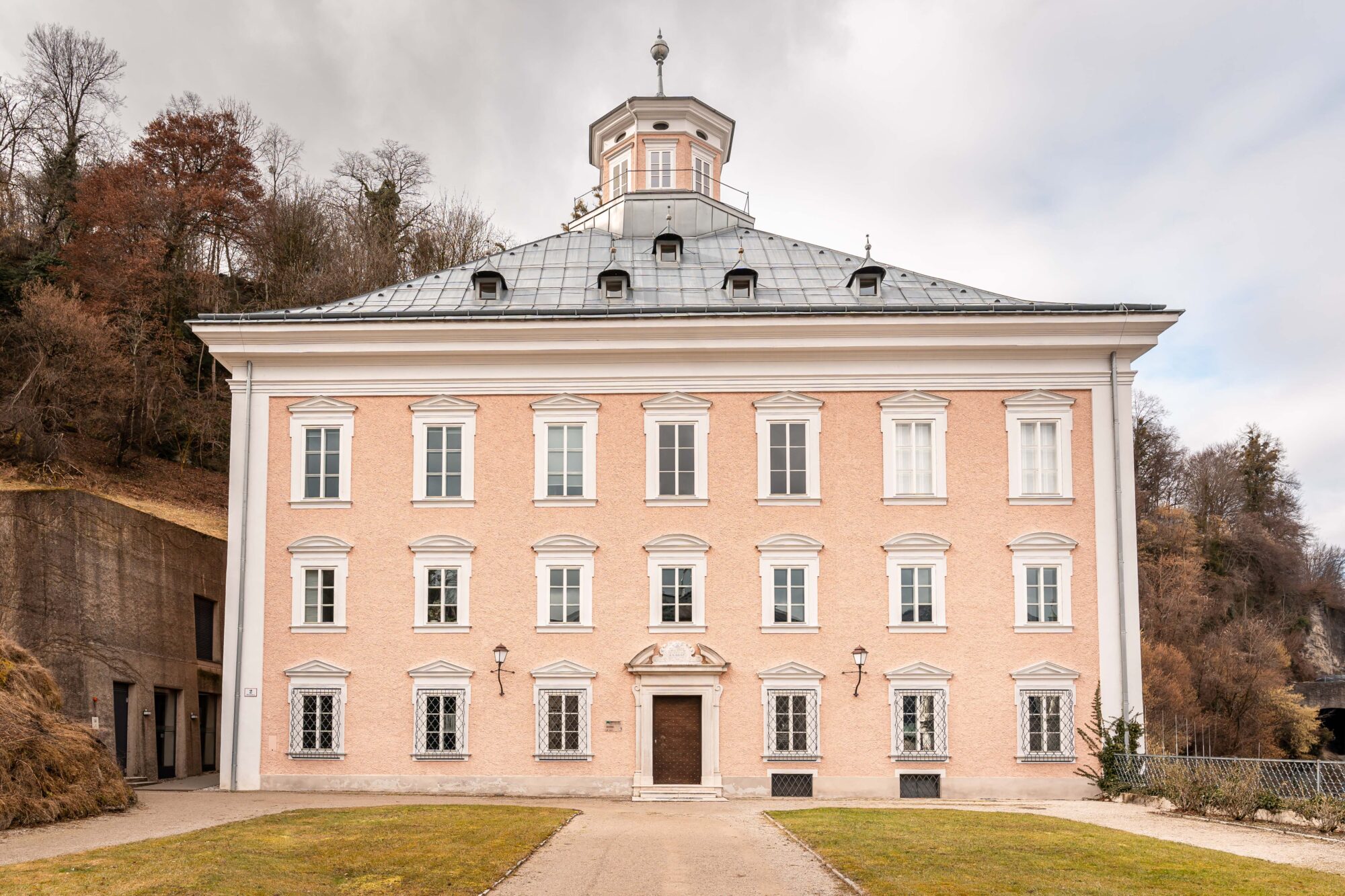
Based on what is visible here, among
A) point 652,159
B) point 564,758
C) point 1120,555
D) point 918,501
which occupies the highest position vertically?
point 652,159

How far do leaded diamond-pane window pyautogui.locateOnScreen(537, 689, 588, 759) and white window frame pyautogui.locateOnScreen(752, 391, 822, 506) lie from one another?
6464 mm

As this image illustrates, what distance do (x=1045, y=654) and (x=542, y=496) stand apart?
40.0 ft

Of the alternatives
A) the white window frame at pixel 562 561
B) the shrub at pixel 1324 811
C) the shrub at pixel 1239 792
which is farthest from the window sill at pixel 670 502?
the shrub at pixel 1324 811

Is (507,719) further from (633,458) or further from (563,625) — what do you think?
(633,458)

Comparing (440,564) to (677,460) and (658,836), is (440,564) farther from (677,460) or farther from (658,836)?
(658,836)

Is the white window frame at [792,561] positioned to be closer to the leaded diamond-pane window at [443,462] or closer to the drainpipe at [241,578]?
the leaded diamond-pane window at [443,462]

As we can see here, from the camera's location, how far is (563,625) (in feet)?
Result: 92.2

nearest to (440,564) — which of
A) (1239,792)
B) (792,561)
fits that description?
(792,561)

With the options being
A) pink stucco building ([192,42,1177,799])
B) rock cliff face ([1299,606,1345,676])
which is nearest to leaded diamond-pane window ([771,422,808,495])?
pink stucco building ([192,42,1177,799])

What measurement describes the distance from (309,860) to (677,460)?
15.1 m

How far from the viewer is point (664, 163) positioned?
3800cm

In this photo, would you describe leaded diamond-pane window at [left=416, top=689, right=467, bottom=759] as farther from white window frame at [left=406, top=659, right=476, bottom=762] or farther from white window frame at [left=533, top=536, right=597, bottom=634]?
white window frame at [left=533, top=536, right=597, bottom=634]

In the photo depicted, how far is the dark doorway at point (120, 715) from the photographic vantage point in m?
28.0

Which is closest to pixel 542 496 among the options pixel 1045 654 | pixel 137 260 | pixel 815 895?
pixel 1045 654
